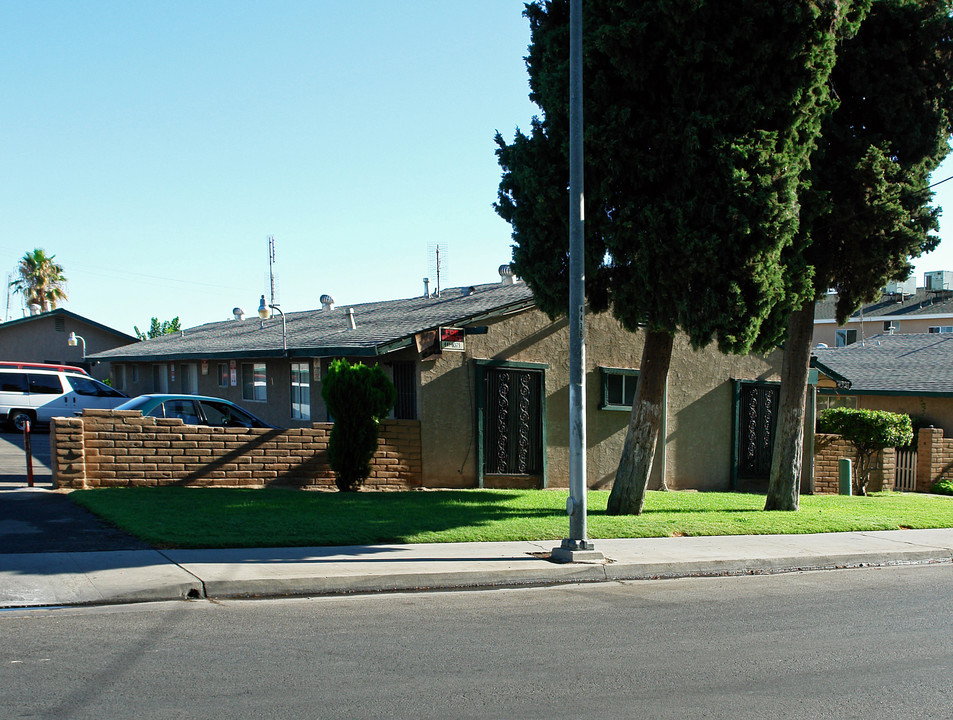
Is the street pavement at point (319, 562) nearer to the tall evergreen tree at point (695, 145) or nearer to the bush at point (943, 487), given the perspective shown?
the tall evergreen tree at point (695, 145)

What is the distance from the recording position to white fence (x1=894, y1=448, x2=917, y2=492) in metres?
24.4

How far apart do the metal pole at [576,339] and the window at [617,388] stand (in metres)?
8.27

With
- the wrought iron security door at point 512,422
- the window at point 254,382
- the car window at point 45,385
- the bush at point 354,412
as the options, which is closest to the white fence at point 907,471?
the wrought iron security door at point 512,422

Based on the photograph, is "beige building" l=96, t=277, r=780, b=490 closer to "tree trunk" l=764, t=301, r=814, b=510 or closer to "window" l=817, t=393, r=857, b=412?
"tree trunk" l=764, t=301, r=814, b=510

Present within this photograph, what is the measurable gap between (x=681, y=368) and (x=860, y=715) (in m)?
14.7

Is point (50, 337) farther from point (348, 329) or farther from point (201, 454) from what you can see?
point (201, 454)

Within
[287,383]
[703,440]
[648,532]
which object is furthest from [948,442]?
[287,383]

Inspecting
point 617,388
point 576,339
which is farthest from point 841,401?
point 576,339

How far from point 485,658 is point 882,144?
37.9 feet

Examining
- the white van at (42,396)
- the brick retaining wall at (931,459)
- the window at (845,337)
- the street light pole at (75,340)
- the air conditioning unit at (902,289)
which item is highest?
the air conditioning unit at (902,289)

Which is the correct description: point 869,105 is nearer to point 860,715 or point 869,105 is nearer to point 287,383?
point 860,715

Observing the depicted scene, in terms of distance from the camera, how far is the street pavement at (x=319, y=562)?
26.2 feet

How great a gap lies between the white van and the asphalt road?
1932 centimetres

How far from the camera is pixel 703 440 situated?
794 inches
